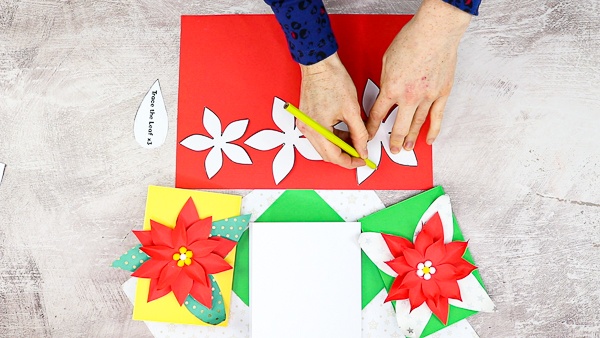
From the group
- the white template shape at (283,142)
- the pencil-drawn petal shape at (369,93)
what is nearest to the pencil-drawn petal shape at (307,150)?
the white template shape at (283,142)

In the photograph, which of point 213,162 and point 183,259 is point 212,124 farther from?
point 183,259

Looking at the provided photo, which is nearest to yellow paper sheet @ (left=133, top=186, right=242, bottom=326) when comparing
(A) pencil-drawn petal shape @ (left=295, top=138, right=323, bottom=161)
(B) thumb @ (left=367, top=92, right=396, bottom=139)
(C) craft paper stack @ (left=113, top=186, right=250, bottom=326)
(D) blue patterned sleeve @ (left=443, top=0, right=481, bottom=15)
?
(C) craft paper stack @ (left=113, top=186, right=250, bottom=326)

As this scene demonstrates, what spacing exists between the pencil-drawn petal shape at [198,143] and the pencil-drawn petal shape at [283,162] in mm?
103

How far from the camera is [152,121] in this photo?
808mm

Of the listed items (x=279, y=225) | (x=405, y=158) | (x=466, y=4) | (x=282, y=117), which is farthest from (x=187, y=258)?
(x=466, y=4)

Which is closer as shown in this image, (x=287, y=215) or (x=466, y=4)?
(x=466, y=4)

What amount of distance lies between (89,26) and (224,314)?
0.49 meters

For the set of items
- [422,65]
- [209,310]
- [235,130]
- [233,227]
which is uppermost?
[422,65]

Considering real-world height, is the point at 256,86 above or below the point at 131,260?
above

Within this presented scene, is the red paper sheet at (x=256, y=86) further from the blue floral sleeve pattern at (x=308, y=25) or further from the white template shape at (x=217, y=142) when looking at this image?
the blue floral sleeve pattern at (x=308, y=25)

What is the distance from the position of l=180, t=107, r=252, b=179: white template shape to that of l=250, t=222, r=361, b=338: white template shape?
114mm

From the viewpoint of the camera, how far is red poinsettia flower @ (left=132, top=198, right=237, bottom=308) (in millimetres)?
764

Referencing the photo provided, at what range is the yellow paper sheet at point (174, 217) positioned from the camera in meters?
0.77

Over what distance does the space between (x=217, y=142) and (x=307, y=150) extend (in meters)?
0.14
